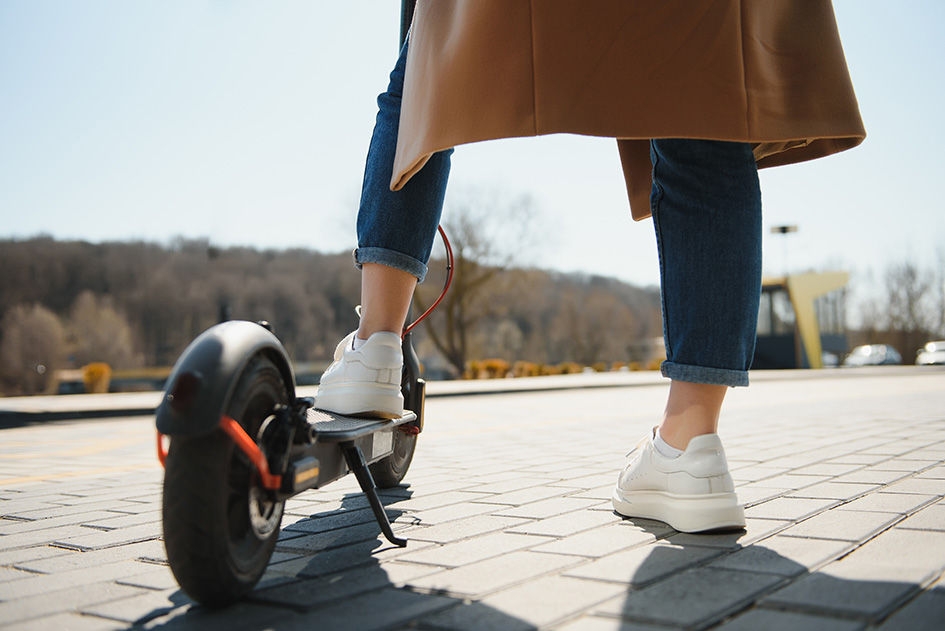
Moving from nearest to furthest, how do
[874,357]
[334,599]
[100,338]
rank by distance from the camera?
[334,599] → [874,357] → [100,338]

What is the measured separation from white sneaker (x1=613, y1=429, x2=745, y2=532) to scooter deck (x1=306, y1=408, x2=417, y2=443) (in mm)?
681

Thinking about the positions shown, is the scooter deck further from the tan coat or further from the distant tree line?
the distant tree line

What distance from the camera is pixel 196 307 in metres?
68.7

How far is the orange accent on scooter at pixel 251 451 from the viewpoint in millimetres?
1253

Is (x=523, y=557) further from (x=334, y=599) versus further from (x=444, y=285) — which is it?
(x=444, y=285)

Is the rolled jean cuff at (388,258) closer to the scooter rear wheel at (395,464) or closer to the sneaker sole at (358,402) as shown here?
the sneaker sole at (358,402)

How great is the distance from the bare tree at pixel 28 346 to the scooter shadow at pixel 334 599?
4573 centimetres

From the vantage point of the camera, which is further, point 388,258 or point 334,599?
point 388,258

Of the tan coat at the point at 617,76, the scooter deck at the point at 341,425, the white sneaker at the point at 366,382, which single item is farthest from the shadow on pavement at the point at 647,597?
the tan coat at the point at 617,76

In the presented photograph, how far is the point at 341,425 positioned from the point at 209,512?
0.58m

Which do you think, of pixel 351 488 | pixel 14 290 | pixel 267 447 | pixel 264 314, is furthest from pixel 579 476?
pixel 14 290

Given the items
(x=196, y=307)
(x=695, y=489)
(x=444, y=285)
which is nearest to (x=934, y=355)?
(x=444, y=285)

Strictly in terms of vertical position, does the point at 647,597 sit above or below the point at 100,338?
below

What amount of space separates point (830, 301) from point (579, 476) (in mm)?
37057
